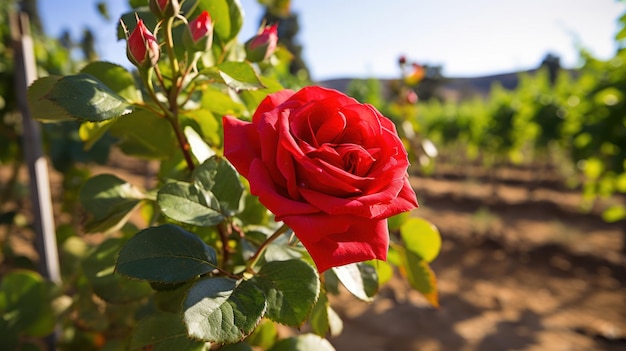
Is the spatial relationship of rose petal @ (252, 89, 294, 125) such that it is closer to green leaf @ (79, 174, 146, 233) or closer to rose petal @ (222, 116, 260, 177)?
rose petal @ (222, 116, 260, 177)

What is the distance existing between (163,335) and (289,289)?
8.2 inches

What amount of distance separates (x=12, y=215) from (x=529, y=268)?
5.06 m

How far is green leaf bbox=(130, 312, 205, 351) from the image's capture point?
577 mm

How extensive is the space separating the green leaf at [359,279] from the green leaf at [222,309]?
119 millimetres

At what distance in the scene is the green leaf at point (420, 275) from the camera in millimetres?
803

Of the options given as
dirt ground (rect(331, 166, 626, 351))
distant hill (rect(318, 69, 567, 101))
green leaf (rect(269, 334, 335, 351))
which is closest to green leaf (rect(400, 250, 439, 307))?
green leaf (rect(269, 334, 335, 351))

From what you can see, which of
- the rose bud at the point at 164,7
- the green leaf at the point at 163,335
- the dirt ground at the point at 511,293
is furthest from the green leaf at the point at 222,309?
the dirt ground at the point at 511,293

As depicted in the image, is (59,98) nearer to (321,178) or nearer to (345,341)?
(321,178)

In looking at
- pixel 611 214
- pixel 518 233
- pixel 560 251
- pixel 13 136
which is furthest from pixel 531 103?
pixel 13 136

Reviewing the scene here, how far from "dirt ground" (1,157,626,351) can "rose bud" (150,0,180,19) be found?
1.75 metres

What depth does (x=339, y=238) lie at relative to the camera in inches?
17.3

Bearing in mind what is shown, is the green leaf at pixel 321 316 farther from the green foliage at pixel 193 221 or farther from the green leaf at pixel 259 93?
the green leaf at pixel 259 93

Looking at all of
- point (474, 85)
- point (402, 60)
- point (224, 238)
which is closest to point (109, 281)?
point (224, 238)

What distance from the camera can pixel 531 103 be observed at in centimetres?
865
